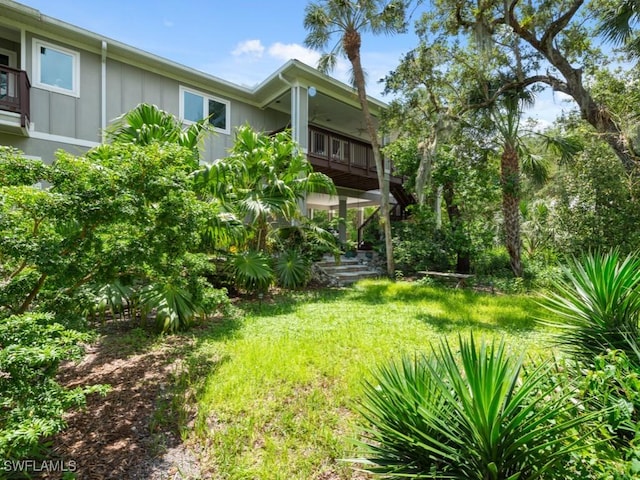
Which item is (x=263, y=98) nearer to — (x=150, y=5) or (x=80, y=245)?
(x=150, y=5)

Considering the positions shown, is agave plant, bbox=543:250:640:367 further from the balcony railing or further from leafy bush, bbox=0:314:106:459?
the balcony railing

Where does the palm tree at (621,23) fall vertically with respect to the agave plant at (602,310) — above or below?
above

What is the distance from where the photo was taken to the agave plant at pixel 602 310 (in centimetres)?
245

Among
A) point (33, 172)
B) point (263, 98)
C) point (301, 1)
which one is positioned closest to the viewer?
point (33, 172)

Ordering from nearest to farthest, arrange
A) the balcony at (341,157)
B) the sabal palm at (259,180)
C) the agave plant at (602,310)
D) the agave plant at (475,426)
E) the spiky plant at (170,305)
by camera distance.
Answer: the agave plant at (475,426) → the agave plant at (602,310) → the spiky plant at (170,305) → the sabal palm at (259,180) → the balcony at (341,157)

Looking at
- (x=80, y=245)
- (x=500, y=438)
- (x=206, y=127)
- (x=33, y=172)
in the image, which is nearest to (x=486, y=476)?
(x=500, y=438)

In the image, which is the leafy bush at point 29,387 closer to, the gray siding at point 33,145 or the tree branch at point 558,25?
the gray siding at point 33,145

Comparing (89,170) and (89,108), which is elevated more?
(89,108)

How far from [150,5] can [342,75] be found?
5.82m

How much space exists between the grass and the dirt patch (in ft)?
0.67

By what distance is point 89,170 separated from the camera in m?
2.80

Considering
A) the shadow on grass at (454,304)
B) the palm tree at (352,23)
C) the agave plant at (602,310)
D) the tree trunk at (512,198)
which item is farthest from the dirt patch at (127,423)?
the tree trunk at (512,198)

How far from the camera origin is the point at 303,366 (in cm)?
367

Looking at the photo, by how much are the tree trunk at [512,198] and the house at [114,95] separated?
5.21m
